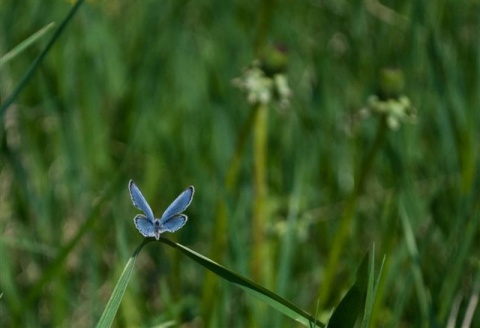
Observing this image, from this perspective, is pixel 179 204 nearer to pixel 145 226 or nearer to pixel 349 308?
pixel 145 226

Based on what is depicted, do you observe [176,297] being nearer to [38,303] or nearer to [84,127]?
[38,303]

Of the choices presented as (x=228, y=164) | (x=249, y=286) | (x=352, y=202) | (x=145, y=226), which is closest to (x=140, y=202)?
(x=145, y=226)

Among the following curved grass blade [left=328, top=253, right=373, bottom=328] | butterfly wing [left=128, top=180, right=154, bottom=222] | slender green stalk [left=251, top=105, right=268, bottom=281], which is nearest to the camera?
butterfly wing [left=128, top=180, right=154, bottom=222]

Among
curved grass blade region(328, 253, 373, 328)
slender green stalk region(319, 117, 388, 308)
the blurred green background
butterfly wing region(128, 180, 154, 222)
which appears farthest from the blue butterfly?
slender green stalk region(319, 117, 388, 308)

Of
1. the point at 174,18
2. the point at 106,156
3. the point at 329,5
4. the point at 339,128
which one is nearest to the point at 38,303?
the point at 106,156

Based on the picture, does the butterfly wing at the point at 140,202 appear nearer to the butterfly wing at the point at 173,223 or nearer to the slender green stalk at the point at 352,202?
the butterfly wing at the point at 173,223

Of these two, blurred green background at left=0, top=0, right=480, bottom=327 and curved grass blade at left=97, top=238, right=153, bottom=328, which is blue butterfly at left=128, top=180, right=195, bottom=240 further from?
blurred green background at left=0, top=0, right=480, bottom=327
